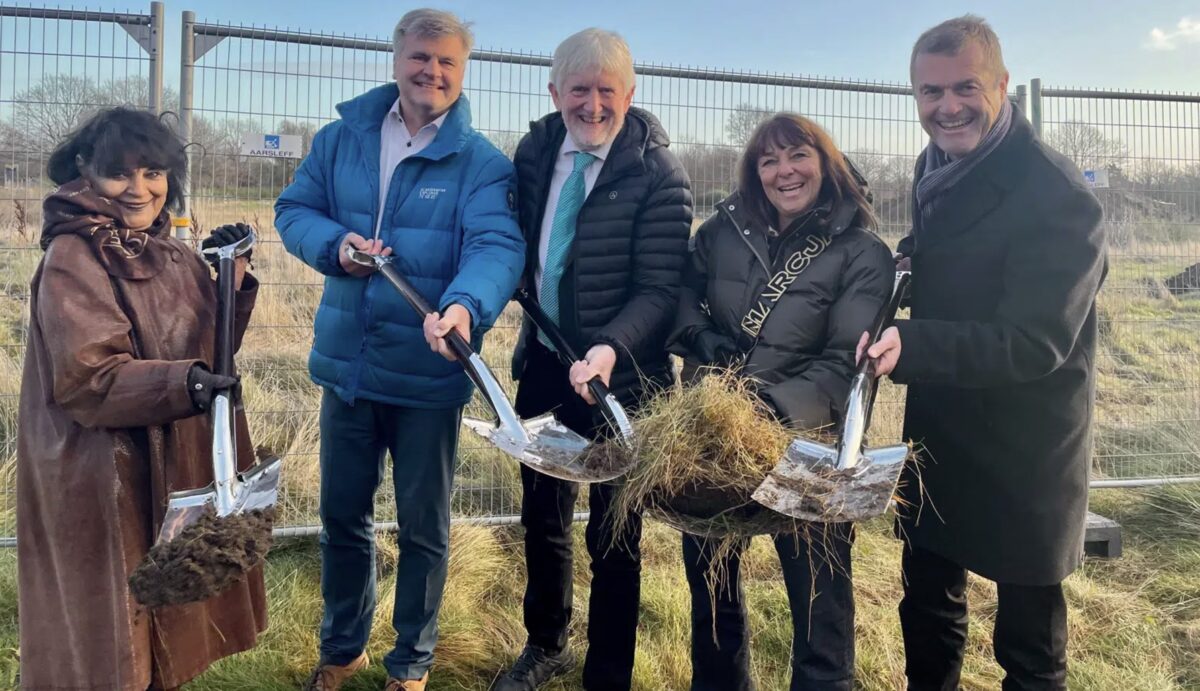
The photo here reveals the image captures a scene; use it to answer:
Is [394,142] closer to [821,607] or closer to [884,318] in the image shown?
[884,318]

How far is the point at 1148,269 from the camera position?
4.74 m

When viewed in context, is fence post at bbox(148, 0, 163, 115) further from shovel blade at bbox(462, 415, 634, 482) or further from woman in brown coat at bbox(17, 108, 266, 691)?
shovel blade at bbox(462, 415, 634, 482)

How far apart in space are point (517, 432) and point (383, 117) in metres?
1.13

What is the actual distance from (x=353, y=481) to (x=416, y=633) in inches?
20.9

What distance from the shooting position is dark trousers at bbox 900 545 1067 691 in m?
2.07

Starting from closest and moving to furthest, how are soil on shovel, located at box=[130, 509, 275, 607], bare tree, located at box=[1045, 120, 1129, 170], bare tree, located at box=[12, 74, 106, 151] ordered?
1. soil on shovel, located at box=[130, 509, 275, 607]
2. bare tree, located at box=[12, 74, 106, 151]
3. bare tree, located at box=[1045, 120, 1129, 170]

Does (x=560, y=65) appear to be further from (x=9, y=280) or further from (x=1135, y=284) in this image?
(x=1135, y=284)

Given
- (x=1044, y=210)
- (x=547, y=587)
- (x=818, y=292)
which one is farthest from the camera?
(x=547, y=587)

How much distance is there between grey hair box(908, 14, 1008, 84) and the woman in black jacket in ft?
1.13

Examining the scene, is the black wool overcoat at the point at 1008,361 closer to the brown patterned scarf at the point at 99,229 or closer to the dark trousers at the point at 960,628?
the dark trousers at the point at 960,628

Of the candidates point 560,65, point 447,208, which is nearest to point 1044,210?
point 560,65

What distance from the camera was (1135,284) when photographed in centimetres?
477

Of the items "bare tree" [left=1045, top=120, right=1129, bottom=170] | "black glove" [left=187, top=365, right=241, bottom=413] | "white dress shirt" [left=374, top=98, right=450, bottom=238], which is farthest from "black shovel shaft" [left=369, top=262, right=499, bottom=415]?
"bare tree" [left=1045, top=120, right=1129, bottom=170]

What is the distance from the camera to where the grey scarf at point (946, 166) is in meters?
2.07
